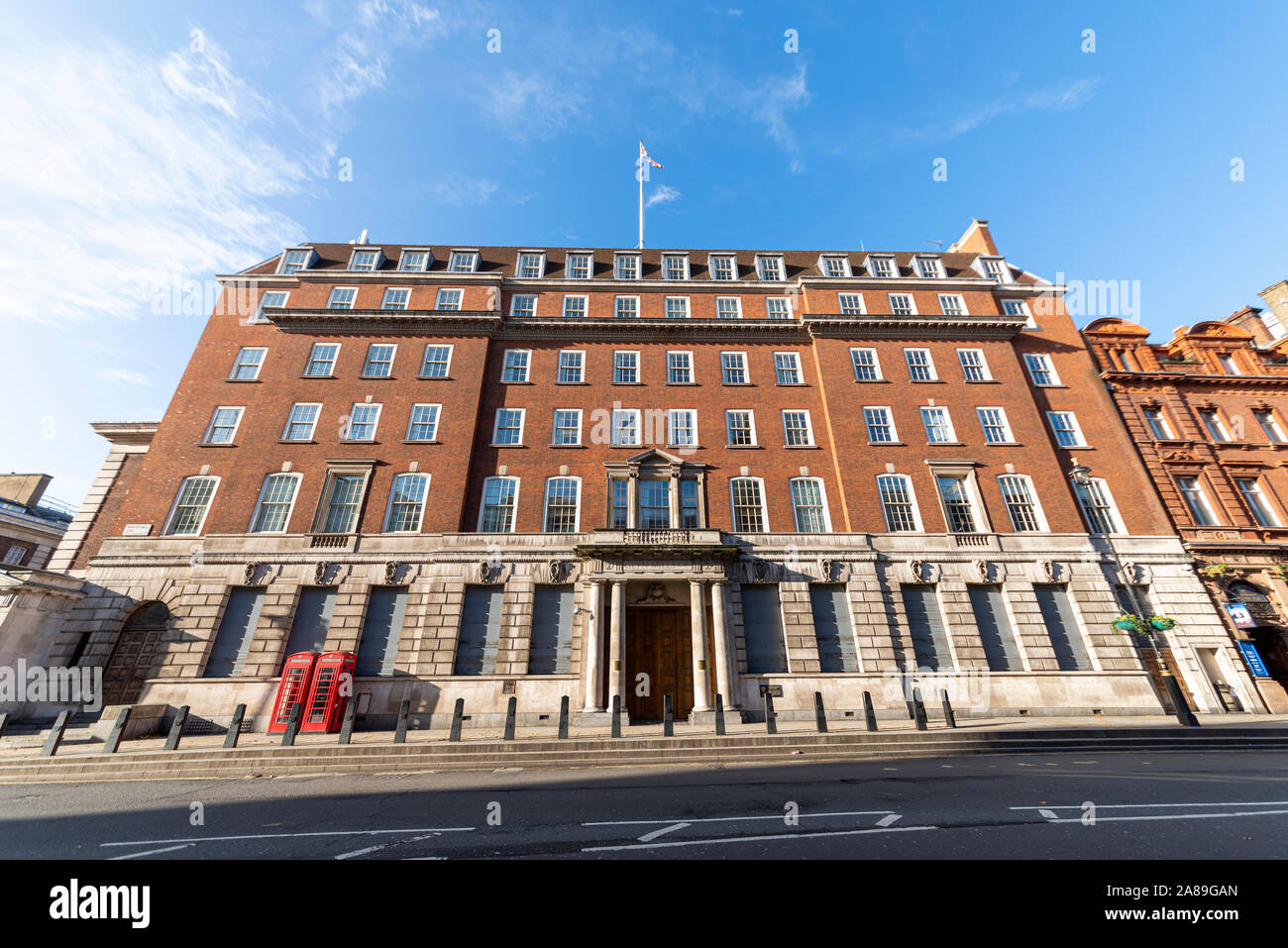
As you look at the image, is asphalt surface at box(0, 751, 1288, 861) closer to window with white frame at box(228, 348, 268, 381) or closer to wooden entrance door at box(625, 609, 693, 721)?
wooden entrance door at box(625, 609, 693, 721)

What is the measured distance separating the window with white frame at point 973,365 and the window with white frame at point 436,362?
84.9 ft

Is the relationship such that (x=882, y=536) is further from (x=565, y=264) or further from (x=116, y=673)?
(x=116, y=673)

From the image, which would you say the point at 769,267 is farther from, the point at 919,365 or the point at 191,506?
the point at 191,506

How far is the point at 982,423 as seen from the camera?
75.8 ft

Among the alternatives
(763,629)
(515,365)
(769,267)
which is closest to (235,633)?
(515,365)

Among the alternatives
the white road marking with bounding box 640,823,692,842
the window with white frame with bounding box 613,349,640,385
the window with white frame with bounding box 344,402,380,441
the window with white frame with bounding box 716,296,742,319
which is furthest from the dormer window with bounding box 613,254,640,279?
the white road marking with bounding box 640,823,692,842

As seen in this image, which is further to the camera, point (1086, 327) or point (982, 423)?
point (1086, 327)

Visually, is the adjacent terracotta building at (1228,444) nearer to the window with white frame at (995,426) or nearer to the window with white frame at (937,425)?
the window with white frame at (995,426)

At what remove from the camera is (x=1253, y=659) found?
19.3m

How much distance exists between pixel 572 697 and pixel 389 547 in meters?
9.44

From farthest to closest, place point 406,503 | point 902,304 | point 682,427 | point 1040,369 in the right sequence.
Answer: point 902,304
point 1040,369
point 682,427
point 406,503

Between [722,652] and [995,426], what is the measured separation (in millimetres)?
17375

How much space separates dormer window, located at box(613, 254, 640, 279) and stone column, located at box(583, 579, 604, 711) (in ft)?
A: 59.1
